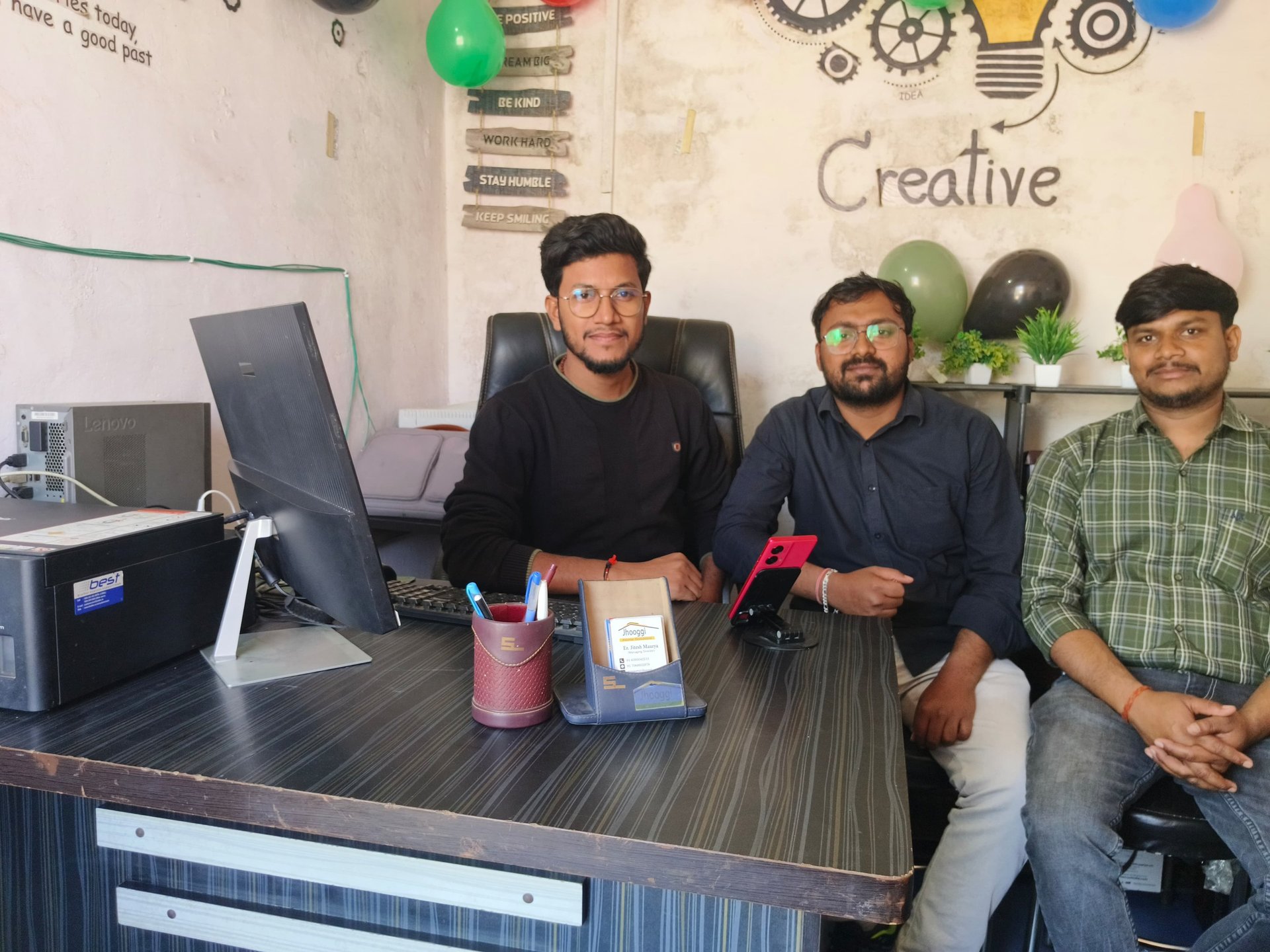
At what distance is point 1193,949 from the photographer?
4.47 ft

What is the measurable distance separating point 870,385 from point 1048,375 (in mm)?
1061

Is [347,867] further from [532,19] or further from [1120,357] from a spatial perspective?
[532,19]

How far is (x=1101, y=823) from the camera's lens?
1.39m

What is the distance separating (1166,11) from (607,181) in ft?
5.87

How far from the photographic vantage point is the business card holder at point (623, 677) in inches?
35.2

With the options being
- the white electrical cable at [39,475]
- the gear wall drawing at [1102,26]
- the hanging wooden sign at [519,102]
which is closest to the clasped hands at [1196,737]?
the white electrical cable at [39,475]

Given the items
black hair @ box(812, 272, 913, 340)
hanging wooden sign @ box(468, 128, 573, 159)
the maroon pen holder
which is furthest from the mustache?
hanging wooden sign @ box(468, 128, 573, 159)

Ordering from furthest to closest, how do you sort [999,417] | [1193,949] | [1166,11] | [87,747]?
1. [999,417]
2. [1166,11]
3. [1193,949]
4. [87,747]

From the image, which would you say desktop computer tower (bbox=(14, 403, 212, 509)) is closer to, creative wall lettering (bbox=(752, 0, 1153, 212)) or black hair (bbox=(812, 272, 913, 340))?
black hair (bbox=(812, 272, 913, 340))

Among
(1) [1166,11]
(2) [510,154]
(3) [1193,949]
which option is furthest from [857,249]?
(3) [1193,949]

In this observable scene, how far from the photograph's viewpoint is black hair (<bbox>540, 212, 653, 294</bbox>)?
193 centimetres

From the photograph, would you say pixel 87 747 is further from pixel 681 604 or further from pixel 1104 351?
pixel 1104 351

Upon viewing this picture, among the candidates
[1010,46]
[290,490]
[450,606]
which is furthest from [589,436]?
[1010,46]

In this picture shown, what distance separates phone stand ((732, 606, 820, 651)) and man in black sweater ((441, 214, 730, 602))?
566mm
